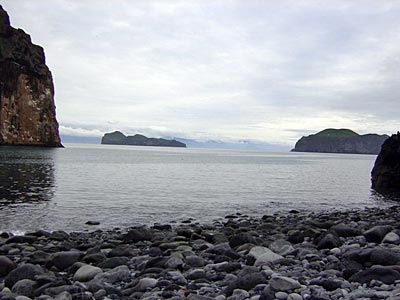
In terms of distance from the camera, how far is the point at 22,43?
470 feet

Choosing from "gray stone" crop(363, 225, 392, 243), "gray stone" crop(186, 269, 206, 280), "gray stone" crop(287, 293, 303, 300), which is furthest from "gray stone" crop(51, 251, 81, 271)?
"gray stone" crop(363, 225, 392, 243)

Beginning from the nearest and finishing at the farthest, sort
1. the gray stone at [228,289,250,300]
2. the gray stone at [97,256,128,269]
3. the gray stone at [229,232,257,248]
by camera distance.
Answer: the gray stone at [228,289,250,300] → the gray stone at [97,256,128,269] → the gray stone at [229,232,257,248]

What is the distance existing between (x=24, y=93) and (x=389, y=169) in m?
123

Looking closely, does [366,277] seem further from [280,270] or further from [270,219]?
[270,219]

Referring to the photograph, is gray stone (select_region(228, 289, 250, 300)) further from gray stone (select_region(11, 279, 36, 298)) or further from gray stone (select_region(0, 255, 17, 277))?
gray stone (select_region(0, 255, 17, 277))

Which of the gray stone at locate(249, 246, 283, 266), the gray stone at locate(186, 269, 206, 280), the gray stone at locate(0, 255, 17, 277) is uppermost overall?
the gray stone at locate(249, 246, 283, 266)

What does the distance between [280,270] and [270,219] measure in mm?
12710

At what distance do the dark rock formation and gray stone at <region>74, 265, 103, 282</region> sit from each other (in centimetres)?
4037

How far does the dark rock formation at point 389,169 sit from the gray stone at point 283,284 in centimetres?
3990

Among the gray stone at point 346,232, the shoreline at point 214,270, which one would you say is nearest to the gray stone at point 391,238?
the shoreline at point 214,270

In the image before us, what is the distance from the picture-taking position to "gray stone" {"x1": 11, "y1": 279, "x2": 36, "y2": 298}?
297 inches

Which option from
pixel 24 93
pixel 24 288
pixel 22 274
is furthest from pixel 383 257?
pixel 24 93

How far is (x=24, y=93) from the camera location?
134m

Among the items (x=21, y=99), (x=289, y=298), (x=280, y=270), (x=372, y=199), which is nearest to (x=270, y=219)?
(x=280, y=270)
